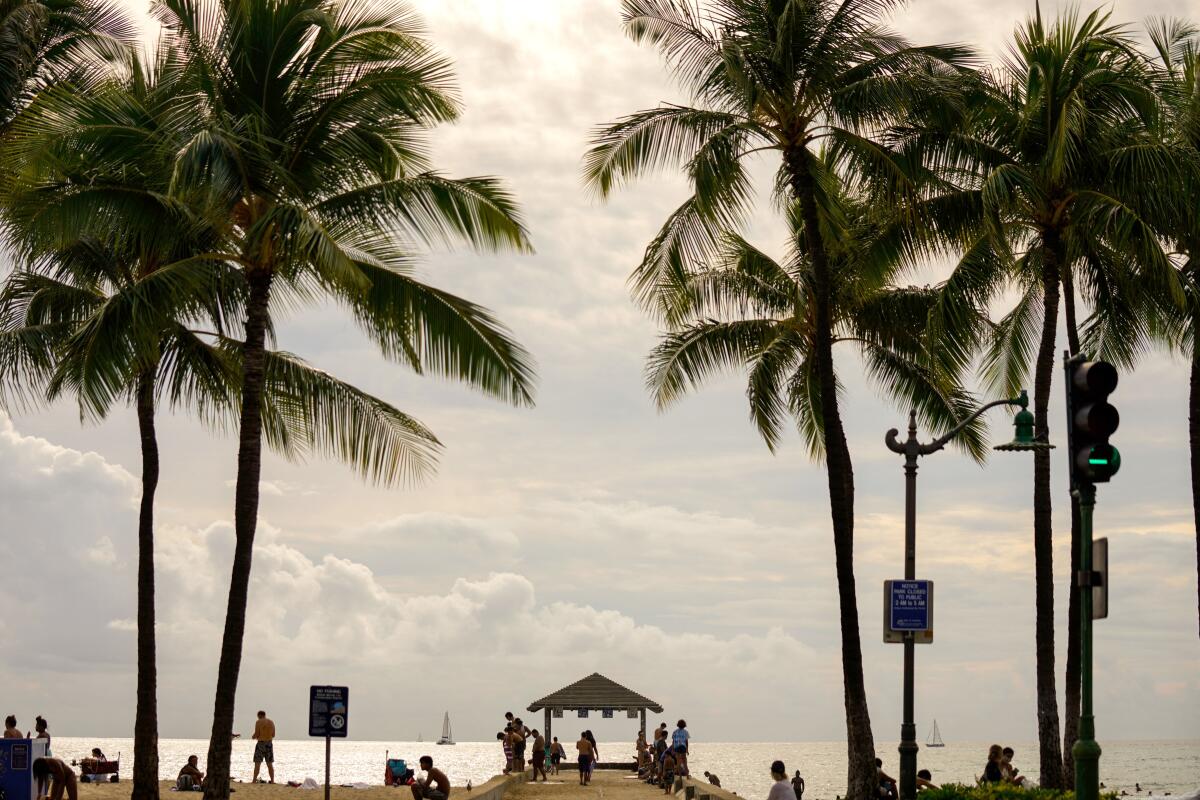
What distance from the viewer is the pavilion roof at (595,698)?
146 feet

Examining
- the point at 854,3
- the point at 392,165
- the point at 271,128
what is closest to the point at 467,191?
the point at 392,165

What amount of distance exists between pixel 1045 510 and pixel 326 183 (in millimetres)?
12817

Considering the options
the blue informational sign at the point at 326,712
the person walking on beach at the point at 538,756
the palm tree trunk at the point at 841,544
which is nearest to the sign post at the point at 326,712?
the blue informational sign at the point at 326,712

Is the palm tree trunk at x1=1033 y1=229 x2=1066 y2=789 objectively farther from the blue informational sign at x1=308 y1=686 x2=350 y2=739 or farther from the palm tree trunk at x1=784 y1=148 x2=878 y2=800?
the blue informational sign at x1=308 y1=686 x2=350 y2=739

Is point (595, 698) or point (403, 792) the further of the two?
point (595, 698)

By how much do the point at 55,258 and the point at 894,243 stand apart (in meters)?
14.4

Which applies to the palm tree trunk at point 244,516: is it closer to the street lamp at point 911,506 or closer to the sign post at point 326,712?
the sign post at point 326,712

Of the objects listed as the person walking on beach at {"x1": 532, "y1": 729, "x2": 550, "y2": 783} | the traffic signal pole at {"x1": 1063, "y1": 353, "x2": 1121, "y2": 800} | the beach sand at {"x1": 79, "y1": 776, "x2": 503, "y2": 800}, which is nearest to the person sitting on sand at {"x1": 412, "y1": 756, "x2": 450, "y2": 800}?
the beach sand at {"x1": 79, "y1": 776, "x2": 503, "y2": 800}

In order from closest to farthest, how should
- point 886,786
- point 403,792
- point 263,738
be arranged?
point 886,786 < point 403,792 < point 263,738

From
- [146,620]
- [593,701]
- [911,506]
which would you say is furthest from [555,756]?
[911,506]

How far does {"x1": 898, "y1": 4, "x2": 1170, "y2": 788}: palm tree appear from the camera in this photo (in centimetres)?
2373

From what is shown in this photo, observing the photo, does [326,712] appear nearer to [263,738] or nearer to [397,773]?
[263,738]

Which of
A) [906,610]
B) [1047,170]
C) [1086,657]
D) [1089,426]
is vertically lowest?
[1086,657]

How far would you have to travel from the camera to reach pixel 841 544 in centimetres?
2442
